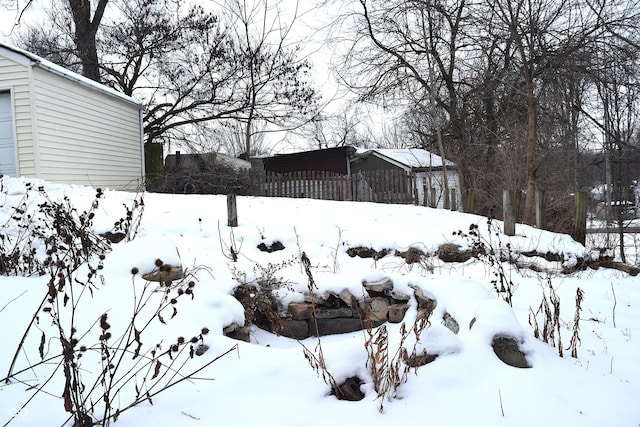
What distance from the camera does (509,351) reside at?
2.10 meters

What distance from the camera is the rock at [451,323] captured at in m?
2.59

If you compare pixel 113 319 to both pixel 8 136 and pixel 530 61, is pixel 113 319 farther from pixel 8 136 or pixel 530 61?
pixel 8 136

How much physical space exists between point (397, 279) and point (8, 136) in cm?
864

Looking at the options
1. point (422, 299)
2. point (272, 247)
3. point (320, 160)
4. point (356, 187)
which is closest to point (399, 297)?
point (422, 299)

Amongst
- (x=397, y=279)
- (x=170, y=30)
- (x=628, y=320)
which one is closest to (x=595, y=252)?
(x=628, y=320)

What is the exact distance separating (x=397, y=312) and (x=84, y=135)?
360 inches

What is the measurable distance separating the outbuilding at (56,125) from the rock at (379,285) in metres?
5.89

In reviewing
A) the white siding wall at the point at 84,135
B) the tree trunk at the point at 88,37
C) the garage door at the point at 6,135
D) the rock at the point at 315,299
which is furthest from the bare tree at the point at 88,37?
the rock at the point at 315,299

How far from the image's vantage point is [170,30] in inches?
628

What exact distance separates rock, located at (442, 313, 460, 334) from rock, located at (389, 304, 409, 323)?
750 mm

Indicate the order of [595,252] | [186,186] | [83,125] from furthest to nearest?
[186,186]
[83,125]
[595,252]

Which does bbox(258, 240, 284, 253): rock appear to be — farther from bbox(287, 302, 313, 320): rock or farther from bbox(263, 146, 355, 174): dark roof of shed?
bbox(263, 146, 355, 174): dark roof of shed

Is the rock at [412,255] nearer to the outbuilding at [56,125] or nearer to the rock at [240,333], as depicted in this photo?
the rock at [240,333]

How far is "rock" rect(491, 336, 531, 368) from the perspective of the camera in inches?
81.6
